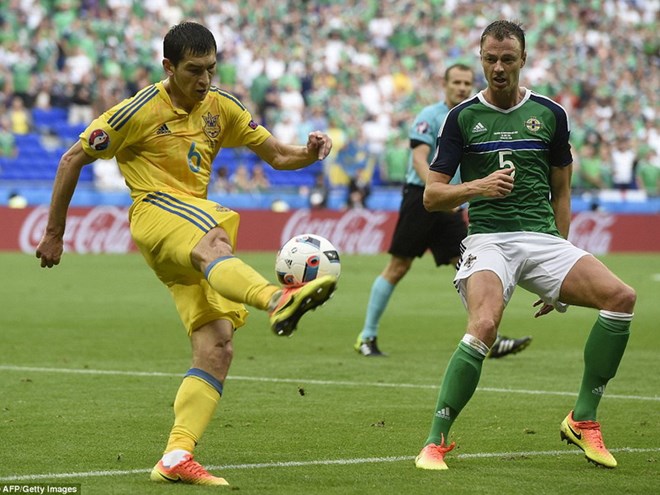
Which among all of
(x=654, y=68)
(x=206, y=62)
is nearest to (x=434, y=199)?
(x=206, y=62)

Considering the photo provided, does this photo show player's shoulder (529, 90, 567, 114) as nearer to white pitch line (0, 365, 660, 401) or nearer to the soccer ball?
the soccer ball

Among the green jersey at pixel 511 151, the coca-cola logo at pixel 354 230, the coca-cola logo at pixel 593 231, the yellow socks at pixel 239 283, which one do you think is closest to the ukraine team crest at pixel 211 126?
the yellow socks at pixel 239 283

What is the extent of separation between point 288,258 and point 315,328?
28.0 feet

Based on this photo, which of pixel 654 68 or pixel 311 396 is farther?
pixel 654 68

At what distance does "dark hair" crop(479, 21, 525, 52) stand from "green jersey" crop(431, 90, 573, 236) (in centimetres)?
35

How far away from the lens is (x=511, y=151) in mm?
6914

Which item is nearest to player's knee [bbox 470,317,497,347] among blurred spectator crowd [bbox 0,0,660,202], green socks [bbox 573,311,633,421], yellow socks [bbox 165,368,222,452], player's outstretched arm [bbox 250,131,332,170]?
green socks [bbox 573,311,633,421]

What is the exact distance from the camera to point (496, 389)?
964 cm

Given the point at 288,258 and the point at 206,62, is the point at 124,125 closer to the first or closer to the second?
the point at 206,62

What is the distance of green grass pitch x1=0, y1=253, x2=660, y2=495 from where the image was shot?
20.5 feet

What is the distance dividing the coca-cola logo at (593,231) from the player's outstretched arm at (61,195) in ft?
74.7

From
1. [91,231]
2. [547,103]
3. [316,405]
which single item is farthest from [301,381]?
[91,231]

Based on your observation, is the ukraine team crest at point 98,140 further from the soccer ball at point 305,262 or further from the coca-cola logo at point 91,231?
the coca-cola logo at point 91,231

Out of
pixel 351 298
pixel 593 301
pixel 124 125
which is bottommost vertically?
pixel 351 298
